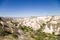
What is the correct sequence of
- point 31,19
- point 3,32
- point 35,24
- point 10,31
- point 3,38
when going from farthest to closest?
point 31,19
point 35,24
point 10,31
point 3,32
point 3,38

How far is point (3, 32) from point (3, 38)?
0.95 meters

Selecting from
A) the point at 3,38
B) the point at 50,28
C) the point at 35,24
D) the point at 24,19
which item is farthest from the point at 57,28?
the point at 3,38

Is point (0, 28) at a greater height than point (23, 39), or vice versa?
point (0, 28)

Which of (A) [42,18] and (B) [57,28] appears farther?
(A) [42,18]

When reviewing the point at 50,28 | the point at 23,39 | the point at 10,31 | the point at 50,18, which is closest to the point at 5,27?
the point at 10,31

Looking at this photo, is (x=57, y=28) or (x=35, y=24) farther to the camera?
(x=35, y=24)

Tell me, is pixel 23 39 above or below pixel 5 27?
below

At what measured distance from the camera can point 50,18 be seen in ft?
72.9

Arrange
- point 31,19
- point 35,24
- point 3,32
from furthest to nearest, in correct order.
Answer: point 31,19
point 35,24
point 3,32

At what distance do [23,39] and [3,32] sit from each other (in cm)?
142

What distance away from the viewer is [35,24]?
2097 cm

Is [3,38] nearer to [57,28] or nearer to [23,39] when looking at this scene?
[23,39]

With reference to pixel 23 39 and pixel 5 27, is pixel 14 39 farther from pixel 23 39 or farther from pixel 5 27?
pixel 5 27

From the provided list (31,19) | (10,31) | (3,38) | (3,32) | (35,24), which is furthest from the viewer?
(31,19)
